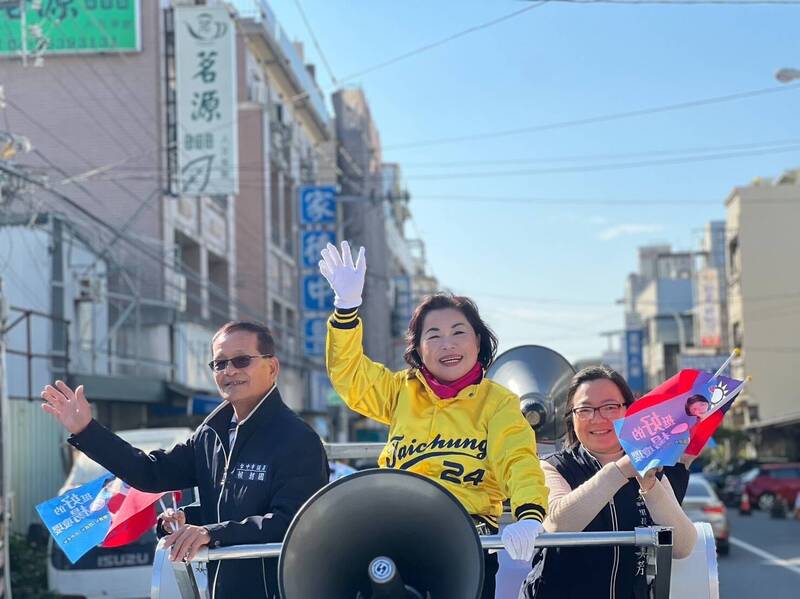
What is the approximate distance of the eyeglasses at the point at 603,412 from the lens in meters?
4.18

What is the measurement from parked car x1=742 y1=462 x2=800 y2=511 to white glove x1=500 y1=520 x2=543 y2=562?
31973mm

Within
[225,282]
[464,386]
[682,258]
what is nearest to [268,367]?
[464,386]

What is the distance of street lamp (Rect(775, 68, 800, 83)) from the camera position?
18750mm

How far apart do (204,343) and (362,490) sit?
25250 millimetres

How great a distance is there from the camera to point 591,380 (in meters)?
4.30

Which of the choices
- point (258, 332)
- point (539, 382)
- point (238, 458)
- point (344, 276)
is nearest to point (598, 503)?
point (344, 276)

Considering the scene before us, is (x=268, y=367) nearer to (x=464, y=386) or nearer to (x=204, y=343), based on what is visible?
(x=464, y=386)

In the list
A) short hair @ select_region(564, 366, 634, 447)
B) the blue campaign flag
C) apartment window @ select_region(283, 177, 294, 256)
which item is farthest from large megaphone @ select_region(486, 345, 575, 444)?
apartment window @ select_region(283, 177, 294, 256)

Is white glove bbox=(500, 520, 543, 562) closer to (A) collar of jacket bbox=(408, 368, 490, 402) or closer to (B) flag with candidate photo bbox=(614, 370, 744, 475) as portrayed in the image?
(B) flag with candidate photo bbox=(614, 370, 744, 475)

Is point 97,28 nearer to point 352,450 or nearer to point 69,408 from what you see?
point 352,450

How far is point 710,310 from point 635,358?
761 cm

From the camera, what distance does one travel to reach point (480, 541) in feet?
10.7

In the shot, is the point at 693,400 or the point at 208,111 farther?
the point at 208,111

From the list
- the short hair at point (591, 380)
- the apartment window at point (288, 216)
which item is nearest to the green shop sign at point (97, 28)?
the apartment window at point (288, 216)
